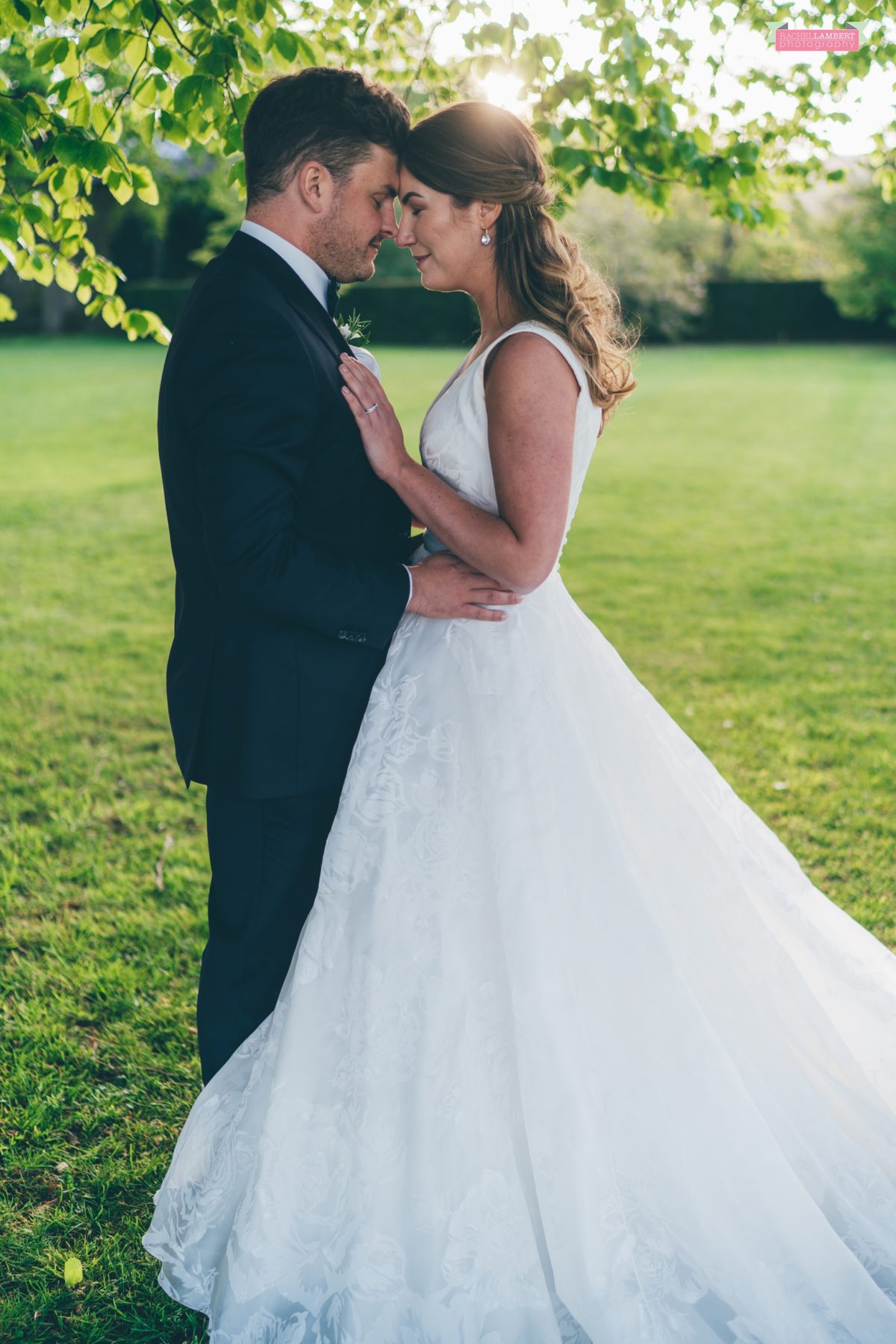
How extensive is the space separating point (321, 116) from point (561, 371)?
77cm

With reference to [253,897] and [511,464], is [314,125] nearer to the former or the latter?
[511,464]

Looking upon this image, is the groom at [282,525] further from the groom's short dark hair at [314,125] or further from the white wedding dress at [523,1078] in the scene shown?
the white wedding dress at [523,1078]

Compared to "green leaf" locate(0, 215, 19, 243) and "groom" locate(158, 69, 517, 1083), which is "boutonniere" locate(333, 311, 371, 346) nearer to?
"groom" locate(158, 69, 517, 1083)

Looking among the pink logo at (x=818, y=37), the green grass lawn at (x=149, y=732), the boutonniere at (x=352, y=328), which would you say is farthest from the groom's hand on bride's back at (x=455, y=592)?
the pink logo at (x=818, y=37)

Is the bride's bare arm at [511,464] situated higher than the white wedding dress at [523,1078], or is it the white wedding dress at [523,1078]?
the bride's bare arm at [511,464]

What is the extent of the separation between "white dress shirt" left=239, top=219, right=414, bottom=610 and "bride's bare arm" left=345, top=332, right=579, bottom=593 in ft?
0.46

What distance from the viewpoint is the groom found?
224 cm

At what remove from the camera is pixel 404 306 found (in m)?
31.6

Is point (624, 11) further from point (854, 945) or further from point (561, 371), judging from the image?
point (854, 945)

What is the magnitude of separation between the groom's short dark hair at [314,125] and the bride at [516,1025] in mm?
114

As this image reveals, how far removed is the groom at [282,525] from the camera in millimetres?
2242

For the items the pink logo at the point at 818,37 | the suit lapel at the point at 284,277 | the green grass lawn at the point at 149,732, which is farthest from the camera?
the pink logo at the point at 818,37

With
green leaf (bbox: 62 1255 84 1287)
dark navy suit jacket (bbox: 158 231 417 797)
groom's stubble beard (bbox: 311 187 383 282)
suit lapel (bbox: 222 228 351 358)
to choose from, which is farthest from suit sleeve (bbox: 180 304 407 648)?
green leaf (bbox: 62 1255 84 1287)

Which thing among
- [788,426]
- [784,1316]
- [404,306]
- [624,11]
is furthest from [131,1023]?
[404,306]
